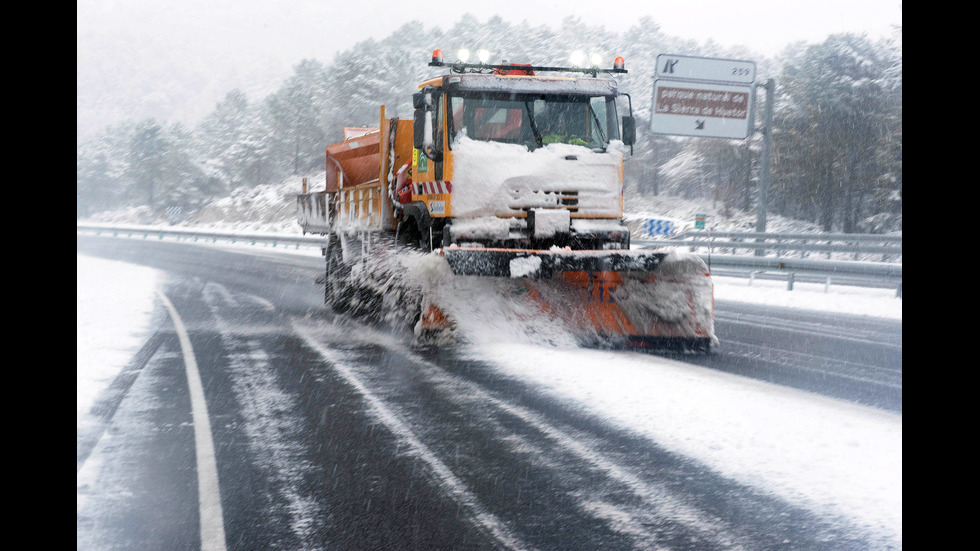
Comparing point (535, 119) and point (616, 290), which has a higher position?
point (535, 119)

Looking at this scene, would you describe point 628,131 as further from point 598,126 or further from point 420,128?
point 420,128

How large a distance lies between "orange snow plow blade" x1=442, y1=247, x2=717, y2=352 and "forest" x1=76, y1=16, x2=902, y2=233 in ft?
4.27

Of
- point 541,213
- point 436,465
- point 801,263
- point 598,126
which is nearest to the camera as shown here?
point 436,465

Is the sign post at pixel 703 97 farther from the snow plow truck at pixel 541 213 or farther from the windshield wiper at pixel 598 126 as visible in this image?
the windshield wiper at pixel 598 126

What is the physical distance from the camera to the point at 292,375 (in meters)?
7.39

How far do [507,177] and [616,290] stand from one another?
1.65 meters

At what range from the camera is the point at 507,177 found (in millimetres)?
8984

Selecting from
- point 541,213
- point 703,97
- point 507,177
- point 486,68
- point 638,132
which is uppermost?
point 638,132

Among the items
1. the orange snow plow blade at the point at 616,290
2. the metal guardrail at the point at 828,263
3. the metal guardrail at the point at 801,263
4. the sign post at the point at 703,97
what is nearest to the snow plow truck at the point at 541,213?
the orange snow plow blade at the point at 616,290

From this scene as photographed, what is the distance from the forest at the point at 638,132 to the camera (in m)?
41.1

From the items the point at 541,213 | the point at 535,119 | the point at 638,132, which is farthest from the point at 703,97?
the point at 638,132
